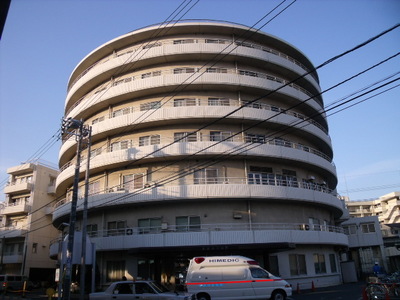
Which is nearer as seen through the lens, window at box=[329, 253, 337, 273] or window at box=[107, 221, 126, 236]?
window at box=[107, 221, 126, 236]

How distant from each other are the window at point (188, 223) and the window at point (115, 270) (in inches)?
227

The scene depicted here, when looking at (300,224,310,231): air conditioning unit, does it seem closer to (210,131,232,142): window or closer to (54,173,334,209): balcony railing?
(54,173,334,209): balcony railing

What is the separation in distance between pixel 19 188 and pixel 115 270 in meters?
33.0

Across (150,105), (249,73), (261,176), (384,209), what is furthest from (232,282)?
(384,209)

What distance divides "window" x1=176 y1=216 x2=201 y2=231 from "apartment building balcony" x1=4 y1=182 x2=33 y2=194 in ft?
116

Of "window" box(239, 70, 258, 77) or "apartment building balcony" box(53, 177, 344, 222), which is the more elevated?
"window" box(239, 70, 258, 77)

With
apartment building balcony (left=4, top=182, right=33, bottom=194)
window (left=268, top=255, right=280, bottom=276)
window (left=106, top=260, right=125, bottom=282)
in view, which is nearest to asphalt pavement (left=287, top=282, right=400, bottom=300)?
window (left=268, top=255, right=280, bottom=276)

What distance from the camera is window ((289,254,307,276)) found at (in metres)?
28.9

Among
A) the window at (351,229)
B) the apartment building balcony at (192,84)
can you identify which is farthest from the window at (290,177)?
the window at (351,229)

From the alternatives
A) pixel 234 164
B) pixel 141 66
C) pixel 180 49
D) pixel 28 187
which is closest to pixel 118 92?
pixel 141 66

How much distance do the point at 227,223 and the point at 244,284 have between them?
1032 cm

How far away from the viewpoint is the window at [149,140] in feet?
104

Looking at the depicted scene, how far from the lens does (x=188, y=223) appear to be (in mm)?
28188

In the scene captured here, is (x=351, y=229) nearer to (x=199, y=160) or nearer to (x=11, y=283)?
(x=199, y=160)
